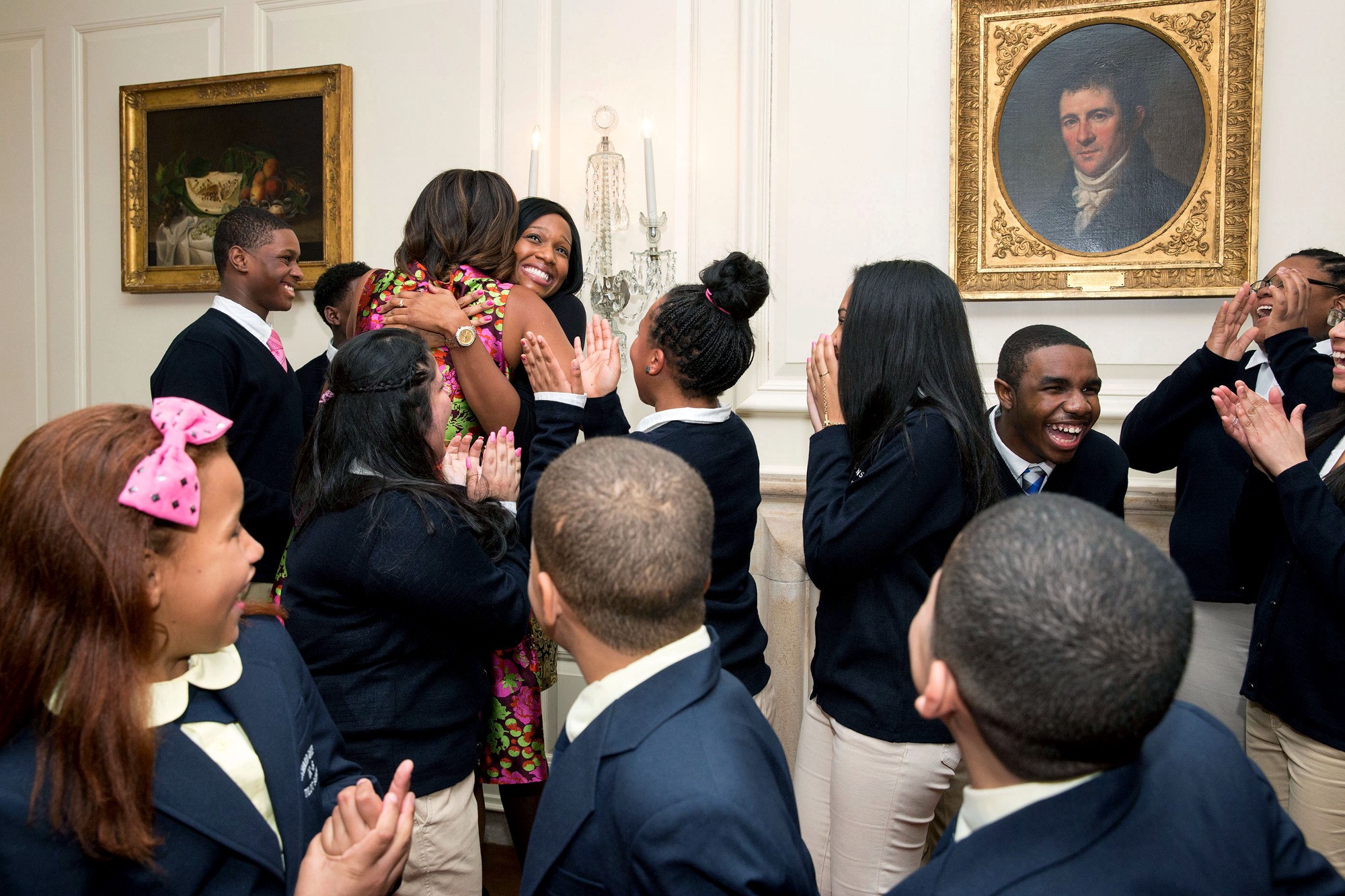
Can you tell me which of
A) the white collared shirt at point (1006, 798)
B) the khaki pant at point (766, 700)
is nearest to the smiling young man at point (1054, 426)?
the khaki pant at point (766, 700)

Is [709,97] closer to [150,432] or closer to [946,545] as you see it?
[946,545]

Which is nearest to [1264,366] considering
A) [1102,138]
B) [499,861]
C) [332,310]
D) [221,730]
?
[1102,138]

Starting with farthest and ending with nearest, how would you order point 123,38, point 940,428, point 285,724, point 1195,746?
point 123,38 < point 940,428 < point 285,724 < point 1195,746

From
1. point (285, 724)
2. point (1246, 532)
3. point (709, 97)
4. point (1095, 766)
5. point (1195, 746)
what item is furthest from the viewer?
point (709, 97)

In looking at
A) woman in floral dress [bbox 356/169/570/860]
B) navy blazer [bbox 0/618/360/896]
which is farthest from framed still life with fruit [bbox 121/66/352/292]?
navy blazer [bbox 0/618/360/896]

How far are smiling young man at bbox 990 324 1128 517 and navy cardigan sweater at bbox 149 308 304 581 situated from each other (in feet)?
6.69

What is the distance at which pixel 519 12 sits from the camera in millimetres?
3902

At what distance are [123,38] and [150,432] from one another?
4107mm

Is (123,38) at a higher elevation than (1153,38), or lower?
higher

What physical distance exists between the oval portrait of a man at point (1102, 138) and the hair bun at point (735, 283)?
4.99ft

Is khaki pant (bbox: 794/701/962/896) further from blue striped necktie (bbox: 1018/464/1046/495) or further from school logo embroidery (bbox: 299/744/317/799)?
school logo embroidery (bbox: 299/744/317/799)

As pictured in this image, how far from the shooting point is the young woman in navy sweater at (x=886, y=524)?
6.55ft

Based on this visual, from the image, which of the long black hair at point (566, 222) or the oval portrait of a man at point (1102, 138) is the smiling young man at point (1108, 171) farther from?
the long black hair at point (566, 222)

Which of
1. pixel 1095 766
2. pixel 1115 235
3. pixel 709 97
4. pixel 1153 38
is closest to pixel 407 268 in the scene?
pixel 709 97
